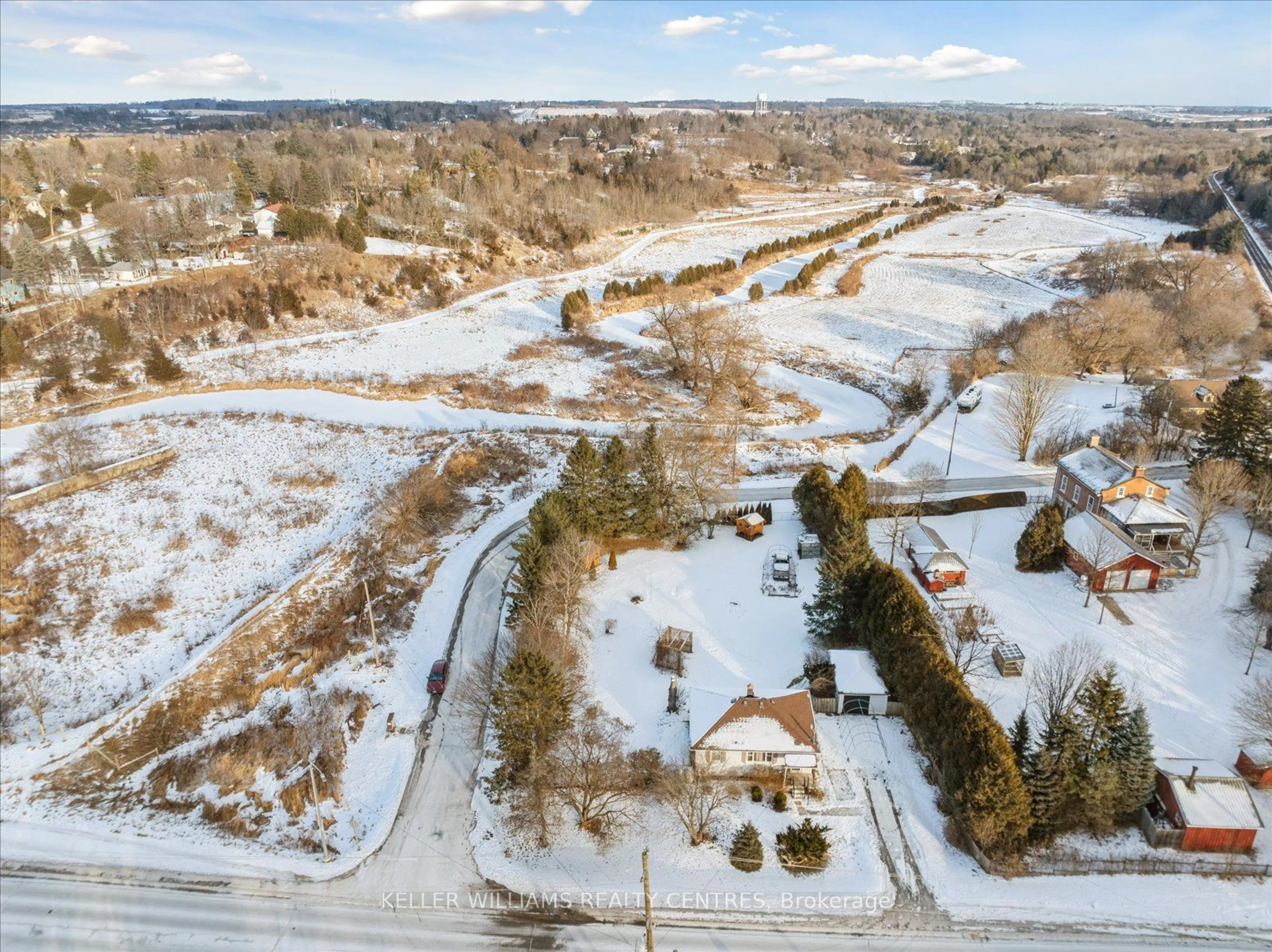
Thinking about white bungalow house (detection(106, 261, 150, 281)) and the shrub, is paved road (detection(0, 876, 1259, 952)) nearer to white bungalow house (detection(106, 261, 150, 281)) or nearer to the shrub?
the shrub

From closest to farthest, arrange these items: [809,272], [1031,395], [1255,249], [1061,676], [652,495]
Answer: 1. [1061,676]
2. [652,495]
3. [1031,395]
4. [809,272]
5. [1255,249]

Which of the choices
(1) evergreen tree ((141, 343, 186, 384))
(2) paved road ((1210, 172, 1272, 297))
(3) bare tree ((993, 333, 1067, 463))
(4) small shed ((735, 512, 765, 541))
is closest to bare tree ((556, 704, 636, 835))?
(4) small shed ((735, 512, 765, 541))

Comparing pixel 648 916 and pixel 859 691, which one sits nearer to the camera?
pixel 648 916

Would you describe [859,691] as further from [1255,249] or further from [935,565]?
[1255,249]

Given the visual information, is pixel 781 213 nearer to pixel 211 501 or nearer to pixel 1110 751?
pixel 211 501

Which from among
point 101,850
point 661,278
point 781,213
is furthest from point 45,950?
point 781,213

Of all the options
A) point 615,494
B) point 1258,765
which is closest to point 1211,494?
point 1258,765
